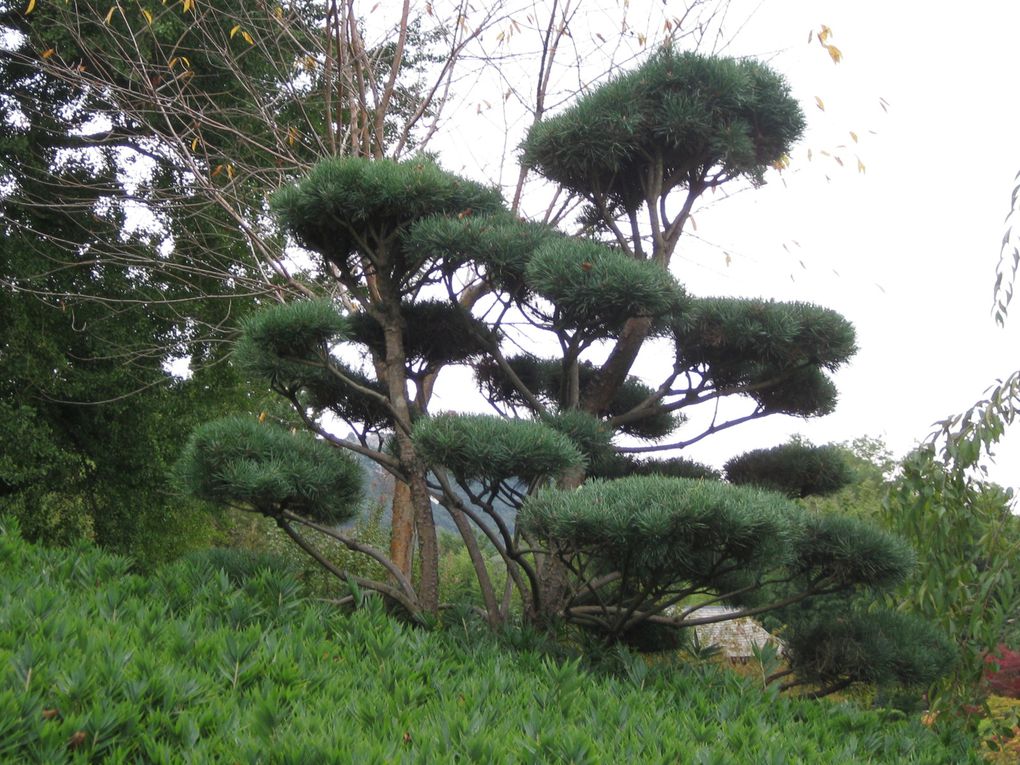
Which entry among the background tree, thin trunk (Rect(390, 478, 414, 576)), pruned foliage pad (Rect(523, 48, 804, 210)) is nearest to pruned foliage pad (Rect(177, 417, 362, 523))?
the background tree

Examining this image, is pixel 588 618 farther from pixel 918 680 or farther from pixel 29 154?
pixel 29 154

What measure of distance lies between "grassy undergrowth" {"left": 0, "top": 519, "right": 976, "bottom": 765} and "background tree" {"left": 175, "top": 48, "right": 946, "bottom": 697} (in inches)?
20.2

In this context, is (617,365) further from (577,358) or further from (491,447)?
(491,447)

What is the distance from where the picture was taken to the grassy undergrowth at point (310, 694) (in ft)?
7.73

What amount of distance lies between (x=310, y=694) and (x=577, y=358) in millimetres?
2626

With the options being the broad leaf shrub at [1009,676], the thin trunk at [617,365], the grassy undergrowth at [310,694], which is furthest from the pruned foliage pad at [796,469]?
the grassy undergrowth at [310,694]

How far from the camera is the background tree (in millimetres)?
3943

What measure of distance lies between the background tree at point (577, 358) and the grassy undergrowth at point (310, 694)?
514 millimetres

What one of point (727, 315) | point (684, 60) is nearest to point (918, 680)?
point (727, 315)

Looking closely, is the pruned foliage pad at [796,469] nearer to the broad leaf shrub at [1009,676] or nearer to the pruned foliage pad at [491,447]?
the broad leaf shrub at [1009,676]

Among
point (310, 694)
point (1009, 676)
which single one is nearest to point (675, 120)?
point (310, 694)

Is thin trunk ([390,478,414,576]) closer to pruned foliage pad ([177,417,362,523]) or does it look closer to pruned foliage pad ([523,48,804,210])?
pruned foliage pad ([177,417,362,523])

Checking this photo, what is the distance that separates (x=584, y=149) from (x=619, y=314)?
1.11m

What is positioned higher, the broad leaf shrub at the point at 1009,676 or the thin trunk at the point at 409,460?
the thin trunk at the point at 409,460
